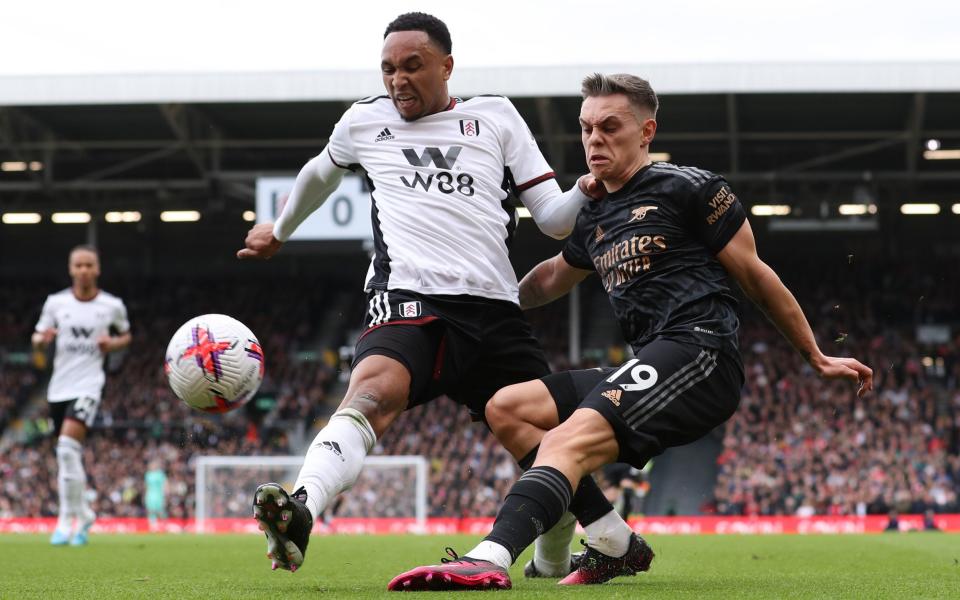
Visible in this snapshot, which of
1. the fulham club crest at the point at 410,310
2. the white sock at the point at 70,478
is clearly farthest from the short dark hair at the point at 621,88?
the white sock at the point at 70,478

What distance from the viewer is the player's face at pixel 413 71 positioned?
4723mm

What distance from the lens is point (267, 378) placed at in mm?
27641

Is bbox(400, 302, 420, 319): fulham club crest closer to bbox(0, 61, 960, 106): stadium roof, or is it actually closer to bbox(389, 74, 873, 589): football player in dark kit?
bbox(389, 74, 873, 589): football player in dark kit

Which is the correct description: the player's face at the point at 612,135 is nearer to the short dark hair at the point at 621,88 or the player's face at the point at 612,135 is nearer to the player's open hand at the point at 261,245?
the short dark hair at the point at 621,88

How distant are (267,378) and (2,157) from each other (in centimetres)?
741

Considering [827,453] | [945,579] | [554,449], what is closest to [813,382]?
[827,453]

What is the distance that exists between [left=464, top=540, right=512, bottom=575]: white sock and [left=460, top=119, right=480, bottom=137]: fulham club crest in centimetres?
179

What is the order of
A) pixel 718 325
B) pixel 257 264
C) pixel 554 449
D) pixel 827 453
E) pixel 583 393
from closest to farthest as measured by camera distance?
pixel 554 449 < pixel 718 325 < pixel 583 393 < pixel 827 453 < pixel 257 264

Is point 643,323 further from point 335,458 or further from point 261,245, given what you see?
point 261,245

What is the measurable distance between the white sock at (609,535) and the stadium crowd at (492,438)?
14700mm

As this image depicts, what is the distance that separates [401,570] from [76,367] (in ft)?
17.3

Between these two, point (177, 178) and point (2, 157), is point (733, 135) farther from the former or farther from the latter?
point (2, 157)

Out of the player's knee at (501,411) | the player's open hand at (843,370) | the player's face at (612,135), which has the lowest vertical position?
the player's knee at (501,411)

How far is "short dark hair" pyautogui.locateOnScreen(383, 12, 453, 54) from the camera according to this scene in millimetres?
4762
